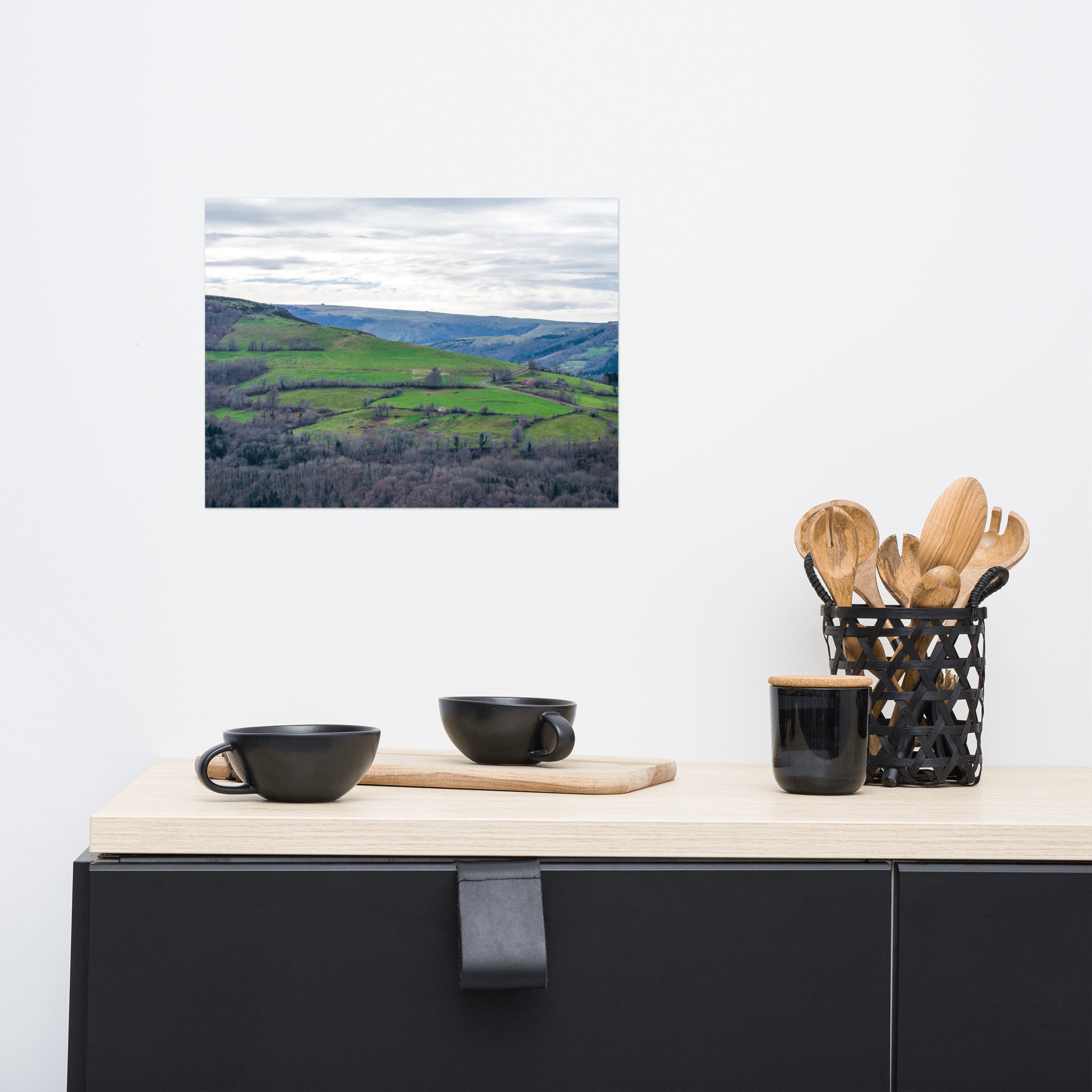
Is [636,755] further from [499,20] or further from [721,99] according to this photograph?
[499,20]

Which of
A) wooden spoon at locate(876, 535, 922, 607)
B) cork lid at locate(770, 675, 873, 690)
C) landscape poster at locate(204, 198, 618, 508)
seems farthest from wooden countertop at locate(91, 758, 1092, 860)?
landscape poster at locate(204, 198, 618, 508)

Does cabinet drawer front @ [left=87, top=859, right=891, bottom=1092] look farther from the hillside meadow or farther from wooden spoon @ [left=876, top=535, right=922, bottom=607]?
the hillside meadow

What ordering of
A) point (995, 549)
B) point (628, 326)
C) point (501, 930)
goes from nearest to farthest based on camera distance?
point (501, 930), point (995, 549), point (628, 326)

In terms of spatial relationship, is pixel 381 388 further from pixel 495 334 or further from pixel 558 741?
pixel 558 741

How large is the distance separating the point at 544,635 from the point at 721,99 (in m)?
0.70

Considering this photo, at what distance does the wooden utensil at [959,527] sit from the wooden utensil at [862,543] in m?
0.06

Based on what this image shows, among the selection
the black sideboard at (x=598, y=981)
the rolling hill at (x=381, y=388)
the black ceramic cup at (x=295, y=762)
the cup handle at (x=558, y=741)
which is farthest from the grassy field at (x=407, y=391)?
the black sideboard at (x=598, y=981)

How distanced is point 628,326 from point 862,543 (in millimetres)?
397

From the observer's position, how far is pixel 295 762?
890 millimetres

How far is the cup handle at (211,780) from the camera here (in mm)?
897

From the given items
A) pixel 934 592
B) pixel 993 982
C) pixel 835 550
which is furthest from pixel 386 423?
pixel 993 982

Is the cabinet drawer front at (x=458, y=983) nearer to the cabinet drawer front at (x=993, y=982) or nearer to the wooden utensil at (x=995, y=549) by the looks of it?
the cabinet drawer front at (x=993, y=982)

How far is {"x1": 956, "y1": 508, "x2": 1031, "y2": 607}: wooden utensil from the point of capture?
111 centimetres

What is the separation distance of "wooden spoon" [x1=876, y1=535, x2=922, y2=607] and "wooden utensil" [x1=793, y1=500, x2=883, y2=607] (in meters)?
0.01
